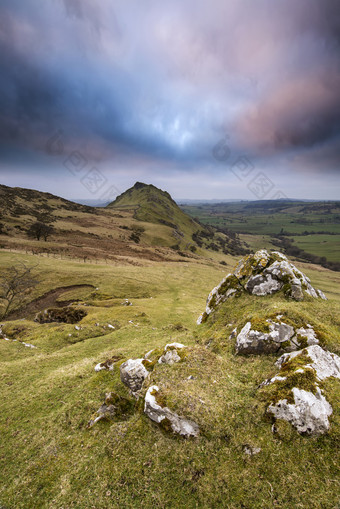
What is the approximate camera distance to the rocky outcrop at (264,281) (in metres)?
19.9

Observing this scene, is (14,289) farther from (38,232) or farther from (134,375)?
(38,232)

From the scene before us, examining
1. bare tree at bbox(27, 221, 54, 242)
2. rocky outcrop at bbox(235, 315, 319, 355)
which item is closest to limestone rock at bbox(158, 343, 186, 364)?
rocky outcrop at bbox(235, 315, 319, 355)

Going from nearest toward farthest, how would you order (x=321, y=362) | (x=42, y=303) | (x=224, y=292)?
1. (x=321, y=362)
2. (x=224, y=292)
3. (x=42, y=303)

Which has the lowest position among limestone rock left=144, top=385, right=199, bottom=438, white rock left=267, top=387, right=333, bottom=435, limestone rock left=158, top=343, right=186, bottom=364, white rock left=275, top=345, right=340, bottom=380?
limestone rock left=144, top=385, right=199, bottom=438

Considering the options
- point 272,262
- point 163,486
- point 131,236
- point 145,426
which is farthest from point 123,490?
point 131,236

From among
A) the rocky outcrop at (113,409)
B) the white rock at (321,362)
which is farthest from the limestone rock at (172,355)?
the white rock at (321,362)

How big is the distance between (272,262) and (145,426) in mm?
17892

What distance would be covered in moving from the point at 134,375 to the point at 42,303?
3607cm

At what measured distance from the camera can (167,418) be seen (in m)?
9.63

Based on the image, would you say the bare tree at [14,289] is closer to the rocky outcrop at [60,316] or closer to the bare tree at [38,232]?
the rocky outcrop at [60,316]

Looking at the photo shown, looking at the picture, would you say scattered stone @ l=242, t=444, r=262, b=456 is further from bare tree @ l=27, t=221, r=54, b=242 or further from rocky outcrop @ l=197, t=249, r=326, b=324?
bare tree @ l=27, t=221, r=54, b=242

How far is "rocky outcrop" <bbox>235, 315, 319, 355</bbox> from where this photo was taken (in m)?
12.7

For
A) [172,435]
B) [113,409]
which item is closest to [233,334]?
[172,435]

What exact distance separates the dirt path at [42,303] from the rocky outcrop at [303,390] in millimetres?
39386
